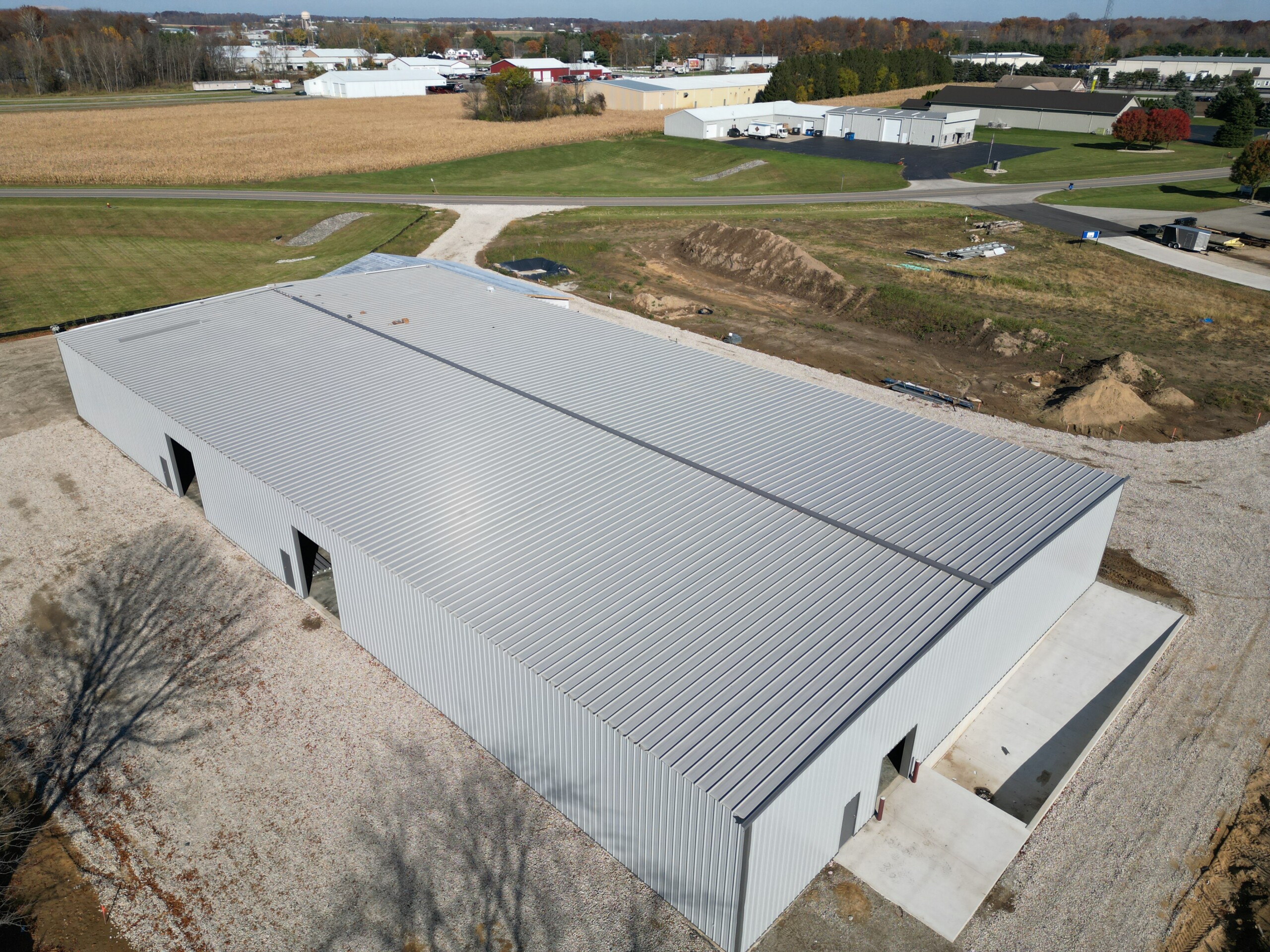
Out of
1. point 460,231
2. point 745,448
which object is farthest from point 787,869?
A: point 460,231

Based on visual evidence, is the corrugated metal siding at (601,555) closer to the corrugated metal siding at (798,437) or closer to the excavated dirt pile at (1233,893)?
the corrugated metal siding at (798,437)

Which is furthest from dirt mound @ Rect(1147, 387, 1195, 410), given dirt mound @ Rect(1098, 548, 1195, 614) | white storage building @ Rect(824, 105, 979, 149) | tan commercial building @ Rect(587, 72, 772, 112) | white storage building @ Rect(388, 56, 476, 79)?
white storage building @ Rect(388, 56, 476, 79)

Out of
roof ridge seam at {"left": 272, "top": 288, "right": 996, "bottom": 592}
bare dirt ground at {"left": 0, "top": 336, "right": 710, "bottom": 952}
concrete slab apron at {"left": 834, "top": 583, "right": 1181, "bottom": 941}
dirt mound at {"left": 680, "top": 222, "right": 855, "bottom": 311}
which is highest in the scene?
roof ridge seam at {"left": 272, "top": 288, "right": 996, "bottom": 592}

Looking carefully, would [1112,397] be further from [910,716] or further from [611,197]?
[611,197]

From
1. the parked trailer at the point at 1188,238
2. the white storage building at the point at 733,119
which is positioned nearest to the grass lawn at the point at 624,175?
the white storage building at the point at 733,119

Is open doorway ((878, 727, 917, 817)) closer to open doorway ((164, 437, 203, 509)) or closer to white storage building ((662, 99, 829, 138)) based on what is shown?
open doorway ((164, 437, 203, 509))

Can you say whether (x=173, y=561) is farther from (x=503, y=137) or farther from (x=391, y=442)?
(x=503, y=137)
